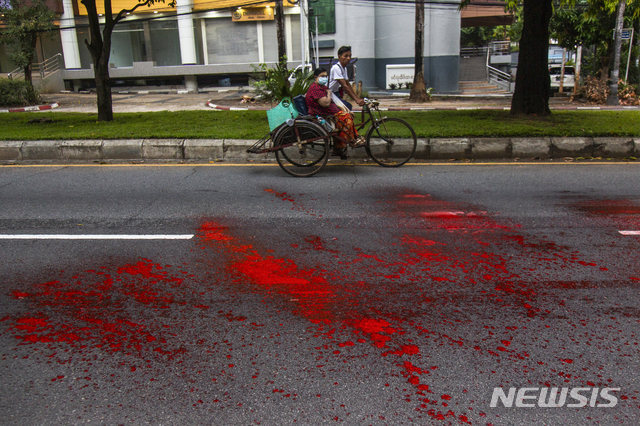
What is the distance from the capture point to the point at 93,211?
601 cm

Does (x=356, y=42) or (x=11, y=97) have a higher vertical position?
(x=356, y=42)

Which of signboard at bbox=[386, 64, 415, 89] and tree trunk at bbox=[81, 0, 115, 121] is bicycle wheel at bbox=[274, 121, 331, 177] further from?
signboard at bbox=[386, 64, 415, 89]

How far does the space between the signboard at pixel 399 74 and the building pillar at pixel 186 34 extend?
11526mm

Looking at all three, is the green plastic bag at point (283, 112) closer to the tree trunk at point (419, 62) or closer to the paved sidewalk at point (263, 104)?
the paved sidewalk at point (263, 104)

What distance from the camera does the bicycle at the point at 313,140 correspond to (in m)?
7.73

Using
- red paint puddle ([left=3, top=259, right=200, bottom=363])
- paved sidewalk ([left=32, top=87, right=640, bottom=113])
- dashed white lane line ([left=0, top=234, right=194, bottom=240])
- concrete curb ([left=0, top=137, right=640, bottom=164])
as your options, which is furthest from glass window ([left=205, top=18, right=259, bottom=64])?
red paint puddle ([left=3, top=259, right=200, bottom=363])

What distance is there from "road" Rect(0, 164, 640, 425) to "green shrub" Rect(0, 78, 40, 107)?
1846 cm

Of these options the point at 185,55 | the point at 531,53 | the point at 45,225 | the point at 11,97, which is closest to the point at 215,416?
the point at 45,225

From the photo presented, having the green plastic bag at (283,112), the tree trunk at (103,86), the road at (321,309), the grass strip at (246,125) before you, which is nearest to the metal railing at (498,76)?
the grass strip at (246,125)

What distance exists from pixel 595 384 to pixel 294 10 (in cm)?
2977

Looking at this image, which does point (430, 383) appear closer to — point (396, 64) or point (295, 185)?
point (295, 185)

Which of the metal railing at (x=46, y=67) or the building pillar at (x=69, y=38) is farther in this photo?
the building pillar at (x=69, y=38)

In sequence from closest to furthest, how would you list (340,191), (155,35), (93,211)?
(93,211) → (340,191) → (155,35)

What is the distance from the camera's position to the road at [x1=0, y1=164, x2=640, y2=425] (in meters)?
2.66
